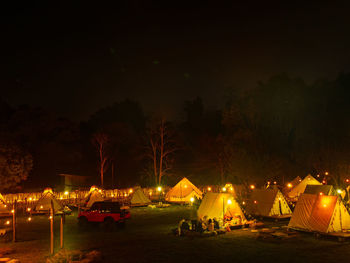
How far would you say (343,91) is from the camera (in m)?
40.2

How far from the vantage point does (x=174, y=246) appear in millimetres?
12664

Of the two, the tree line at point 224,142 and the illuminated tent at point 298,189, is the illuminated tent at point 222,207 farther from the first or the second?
the tree line at point 224,142

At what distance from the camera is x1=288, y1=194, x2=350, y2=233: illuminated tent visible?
537 inches

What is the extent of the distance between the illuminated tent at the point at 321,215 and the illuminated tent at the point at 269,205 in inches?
142

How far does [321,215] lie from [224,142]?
25796 millimetres

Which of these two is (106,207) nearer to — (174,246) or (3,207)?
(174,246)

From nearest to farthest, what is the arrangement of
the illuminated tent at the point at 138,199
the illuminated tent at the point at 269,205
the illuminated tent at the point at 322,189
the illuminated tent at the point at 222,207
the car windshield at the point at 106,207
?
the illuminated tent at the point at 222,207 < the car windshield at the point at 106,207 < the illuminated tent at the point at 269,205 < the illuminated tent at the point at 322,189 < the illuminated tent at the point at 138,199

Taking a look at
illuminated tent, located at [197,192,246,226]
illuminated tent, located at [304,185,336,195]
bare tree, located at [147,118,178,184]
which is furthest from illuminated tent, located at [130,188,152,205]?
illuminated tent, located at [304,185,336,195]

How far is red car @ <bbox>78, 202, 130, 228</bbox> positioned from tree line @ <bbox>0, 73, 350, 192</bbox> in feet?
48.3

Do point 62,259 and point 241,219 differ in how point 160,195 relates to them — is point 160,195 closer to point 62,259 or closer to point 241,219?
point 241,219

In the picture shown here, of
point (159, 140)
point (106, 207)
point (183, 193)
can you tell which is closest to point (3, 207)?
point (106, 207)

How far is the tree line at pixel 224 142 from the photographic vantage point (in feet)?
113

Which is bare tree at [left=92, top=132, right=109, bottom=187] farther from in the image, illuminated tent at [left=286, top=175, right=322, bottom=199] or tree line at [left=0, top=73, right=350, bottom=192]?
illuminated tent at [left=286, top=175, right=322, bottom=199]

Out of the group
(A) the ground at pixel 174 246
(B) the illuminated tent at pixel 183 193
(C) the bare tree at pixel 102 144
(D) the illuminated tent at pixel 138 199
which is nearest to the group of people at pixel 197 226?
(A) the ground at pixel 174 246
